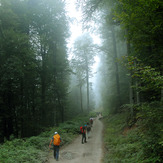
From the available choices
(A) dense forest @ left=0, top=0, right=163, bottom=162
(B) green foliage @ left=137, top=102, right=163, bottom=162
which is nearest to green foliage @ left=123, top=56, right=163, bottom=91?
(B) green foliage @ left=137, top=102, right=163, bottom=162

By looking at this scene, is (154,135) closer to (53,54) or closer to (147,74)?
(147,74)

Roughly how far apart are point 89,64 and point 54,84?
38.8 ft

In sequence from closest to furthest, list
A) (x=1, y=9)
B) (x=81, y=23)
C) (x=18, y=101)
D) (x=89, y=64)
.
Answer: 1. (x=81, y=23)
2. (x=1, y=9)
3. (x=18, y=101)
4. (x=89, y=64)

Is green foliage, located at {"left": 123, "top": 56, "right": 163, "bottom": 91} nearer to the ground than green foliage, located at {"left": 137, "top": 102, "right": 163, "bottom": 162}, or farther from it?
farther from it

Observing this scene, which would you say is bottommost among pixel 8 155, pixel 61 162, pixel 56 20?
pixel 61 162

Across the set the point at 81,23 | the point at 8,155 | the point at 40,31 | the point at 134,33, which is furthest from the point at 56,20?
the point at 8,155

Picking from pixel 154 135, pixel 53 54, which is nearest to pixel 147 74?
pixel 154 135

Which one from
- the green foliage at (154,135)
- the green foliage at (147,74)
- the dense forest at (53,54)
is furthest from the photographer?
the dense forest at (53,54)

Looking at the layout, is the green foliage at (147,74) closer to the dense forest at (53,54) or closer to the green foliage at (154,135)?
the green foliage at (154,135)

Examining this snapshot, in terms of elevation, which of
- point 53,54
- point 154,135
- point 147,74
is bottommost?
point 154,135

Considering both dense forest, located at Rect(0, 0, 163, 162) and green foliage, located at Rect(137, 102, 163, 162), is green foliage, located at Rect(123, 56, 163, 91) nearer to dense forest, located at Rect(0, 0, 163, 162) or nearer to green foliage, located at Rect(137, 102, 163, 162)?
green foliage, located at Rect(137, 102, 163, 162)

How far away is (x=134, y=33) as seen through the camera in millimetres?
5641

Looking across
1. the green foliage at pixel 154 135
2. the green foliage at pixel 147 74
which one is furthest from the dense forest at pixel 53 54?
the green foliage at pixel 147 74

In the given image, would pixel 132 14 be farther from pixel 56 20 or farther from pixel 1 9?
pixel 56 20
